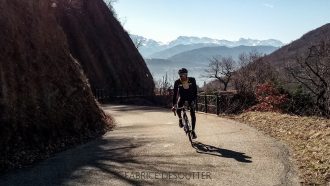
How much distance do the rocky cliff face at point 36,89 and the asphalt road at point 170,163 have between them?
94 cm

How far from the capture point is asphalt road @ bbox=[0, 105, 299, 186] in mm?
8266

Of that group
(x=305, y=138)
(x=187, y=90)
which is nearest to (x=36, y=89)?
(x=187, y=90)

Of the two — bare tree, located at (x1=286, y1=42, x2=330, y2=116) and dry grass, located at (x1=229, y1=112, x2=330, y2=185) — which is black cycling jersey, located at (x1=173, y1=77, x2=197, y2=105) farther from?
bare tree, located at (x1=286, y1=42, x2=330, y2=116)

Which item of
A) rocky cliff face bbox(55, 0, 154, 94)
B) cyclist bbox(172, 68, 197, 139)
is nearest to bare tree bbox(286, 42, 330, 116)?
rocky cliff face bbox(55, 0, 154, 94)

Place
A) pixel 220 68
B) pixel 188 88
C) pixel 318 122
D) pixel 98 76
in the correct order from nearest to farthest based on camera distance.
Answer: pixel 188 88 < pixel 318 122 < pixel 98 76 < pixel 220 68

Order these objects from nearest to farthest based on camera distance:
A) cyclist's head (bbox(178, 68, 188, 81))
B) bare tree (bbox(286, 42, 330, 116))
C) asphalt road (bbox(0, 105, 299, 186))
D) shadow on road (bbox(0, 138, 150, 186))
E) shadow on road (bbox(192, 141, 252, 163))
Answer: asphalt road (bbox(0, 105, 299, 186)) < shadow on road (bbox(0, 138, 150, 186)) < shadow on road (bbox(192, 141, 252, 163)) < cyclist's head (bbox(178, 68, 188, 81)) < bare tree (bbox(286, 42, 330, 116))

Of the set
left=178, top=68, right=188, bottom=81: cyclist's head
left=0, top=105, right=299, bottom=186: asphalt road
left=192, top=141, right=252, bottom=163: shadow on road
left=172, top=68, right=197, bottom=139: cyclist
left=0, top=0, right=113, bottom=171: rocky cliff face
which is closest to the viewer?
left=0, top=105, right=299, bottom=186: asphalt road

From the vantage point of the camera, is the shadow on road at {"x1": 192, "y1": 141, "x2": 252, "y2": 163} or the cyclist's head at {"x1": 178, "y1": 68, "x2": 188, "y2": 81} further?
the cyclist's head at {"x1": 178, "y1": 68, "x2": 188, "y2": 81}

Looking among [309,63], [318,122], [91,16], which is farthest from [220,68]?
[318,122]

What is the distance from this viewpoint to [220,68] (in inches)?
3337

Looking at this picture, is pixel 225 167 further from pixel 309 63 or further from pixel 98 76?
pixel 98 76

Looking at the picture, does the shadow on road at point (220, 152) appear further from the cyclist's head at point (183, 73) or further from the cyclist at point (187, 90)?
the cyclist's head at point (183, 73)

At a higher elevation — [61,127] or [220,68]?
[220,68]

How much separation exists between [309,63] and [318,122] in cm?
2516
